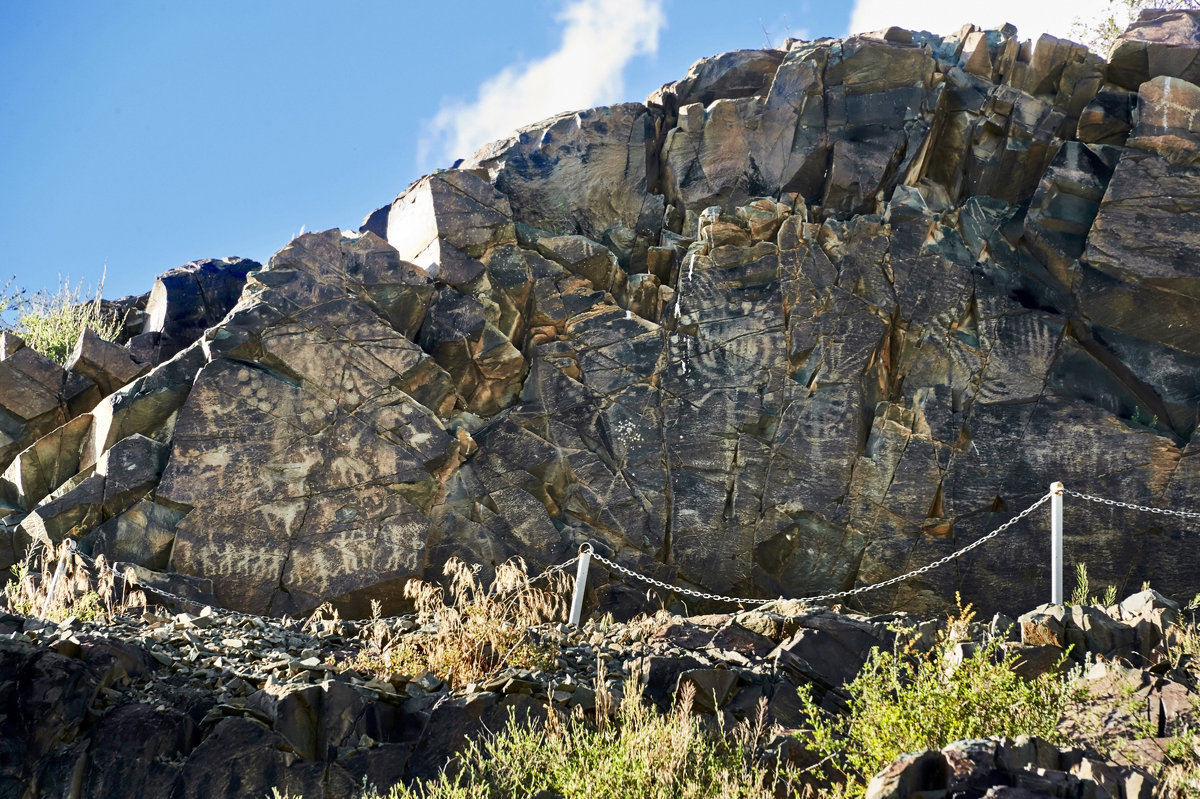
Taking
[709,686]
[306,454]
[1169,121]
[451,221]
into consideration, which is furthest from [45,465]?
[1169,121]

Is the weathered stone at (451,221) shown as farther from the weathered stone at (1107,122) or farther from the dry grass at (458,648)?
the weathered stone at (1107,122)

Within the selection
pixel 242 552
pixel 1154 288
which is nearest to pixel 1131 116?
pixel 1154 288

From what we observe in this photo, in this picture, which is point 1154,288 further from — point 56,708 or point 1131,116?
point 56,708

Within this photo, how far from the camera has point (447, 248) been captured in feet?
47.2

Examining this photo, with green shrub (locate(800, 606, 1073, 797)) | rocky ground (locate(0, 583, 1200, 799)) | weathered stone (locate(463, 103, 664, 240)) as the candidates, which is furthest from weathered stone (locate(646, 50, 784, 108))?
green shrub (locate(800, 606, 1073, 797))

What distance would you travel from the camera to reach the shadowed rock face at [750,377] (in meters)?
12.2

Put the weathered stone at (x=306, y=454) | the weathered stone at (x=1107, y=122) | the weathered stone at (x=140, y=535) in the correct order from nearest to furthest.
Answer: the weathered stone at (x=140, y=535) → the weathered stone at (x=306, y=454) → the weathered stone at (x=1107, y=122)

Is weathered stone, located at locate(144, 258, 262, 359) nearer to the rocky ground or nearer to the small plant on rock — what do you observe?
the rocky ground

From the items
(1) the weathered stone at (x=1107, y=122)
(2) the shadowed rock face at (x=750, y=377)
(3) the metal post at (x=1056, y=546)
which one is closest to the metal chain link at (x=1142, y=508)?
(2) the shadowed rock face at (x=750, y=377)

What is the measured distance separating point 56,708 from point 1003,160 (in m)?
13.2

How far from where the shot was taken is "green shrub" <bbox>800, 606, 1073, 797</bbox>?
575 centimetres

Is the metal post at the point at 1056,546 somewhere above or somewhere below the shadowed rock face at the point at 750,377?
below

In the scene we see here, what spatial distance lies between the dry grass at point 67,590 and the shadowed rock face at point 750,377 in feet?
2.17

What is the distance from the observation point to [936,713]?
586cm
